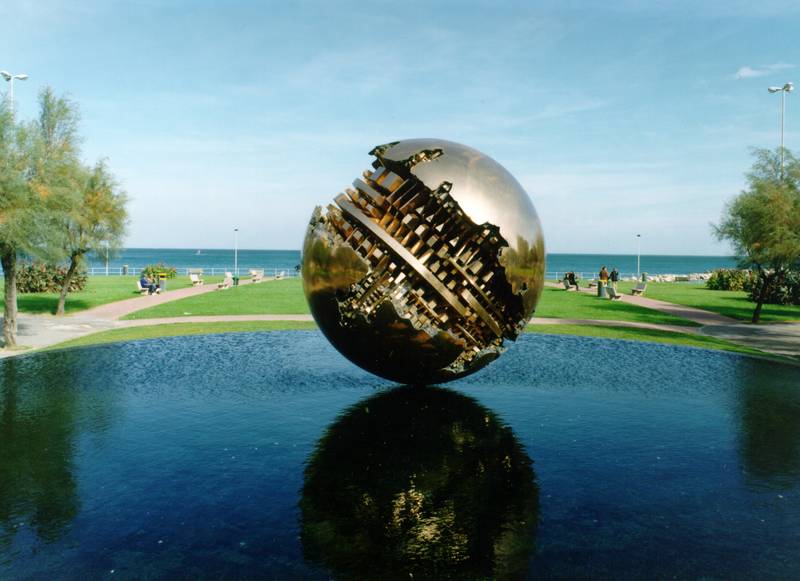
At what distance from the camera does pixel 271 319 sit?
22188 millimetres

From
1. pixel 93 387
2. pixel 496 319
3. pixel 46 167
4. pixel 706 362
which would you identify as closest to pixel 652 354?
pixel 706 362

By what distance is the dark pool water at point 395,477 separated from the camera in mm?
4941

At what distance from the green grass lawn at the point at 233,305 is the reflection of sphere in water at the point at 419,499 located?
1706 cm

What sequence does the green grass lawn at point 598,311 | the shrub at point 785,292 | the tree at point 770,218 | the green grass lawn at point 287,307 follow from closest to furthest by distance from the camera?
the tree at point 770,218 < the green grass lawn at point 598,311 < the green grass lawn at point 287,307 < the shrub at point 785,292

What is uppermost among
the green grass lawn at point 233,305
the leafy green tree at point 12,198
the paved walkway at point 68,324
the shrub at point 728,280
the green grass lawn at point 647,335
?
the leafy green tree at point 12,198

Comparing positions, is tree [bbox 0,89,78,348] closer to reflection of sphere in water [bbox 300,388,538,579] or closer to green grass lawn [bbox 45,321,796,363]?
green grass lawn [bbox 45,321,796,363]

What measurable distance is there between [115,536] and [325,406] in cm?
454

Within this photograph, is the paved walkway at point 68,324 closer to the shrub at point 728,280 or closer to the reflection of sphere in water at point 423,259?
the reflection of sphere in water at point 423,259

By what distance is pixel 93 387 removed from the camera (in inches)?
434

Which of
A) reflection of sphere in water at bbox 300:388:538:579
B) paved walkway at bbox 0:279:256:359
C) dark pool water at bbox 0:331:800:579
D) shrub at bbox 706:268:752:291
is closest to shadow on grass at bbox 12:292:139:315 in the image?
paved walkway at bbox 0:279:256:359

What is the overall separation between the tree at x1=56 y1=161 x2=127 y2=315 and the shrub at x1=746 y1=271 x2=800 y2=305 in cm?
3477

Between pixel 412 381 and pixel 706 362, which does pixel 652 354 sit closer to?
pixel 706 362

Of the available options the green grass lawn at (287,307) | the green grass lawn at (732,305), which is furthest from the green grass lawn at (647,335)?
the green grass lawn at (732,305)

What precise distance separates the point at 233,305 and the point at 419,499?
23.2 m
